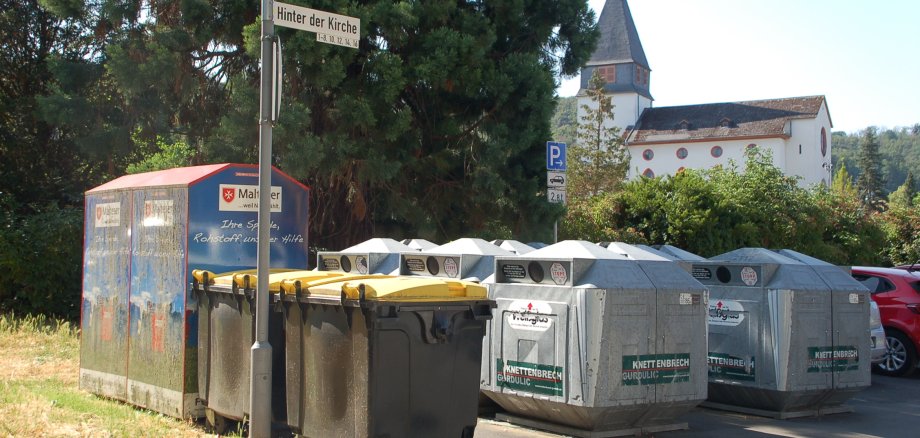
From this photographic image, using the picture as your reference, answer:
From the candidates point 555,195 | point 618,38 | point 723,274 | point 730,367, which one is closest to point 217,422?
point 730,367

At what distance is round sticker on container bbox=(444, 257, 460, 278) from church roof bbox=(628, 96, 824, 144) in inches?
3498

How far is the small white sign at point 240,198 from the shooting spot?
846cm

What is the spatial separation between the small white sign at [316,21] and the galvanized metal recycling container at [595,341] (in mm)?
2605

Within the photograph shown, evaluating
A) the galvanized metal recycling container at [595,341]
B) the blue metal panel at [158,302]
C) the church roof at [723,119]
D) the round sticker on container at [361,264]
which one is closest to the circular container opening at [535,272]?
the galvanized metal recycling container at [595,341]

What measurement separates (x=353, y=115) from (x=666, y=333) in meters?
6.64

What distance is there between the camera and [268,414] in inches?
286

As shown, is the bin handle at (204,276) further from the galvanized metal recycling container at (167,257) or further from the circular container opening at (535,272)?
the circular container opening at (535,272)

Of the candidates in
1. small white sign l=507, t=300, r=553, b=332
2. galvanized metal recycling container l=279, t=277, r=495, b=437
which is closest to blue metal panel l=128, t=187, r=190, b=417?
galvanized metal recycling container l=279, t=277, r=495, b=437

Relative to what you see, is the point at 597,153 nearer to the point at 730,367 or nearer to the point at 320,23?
the point at 730,367

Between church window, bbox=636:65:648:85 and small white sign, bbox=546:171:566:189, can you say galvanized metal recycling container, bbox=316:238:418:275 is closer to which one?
small white sign, bbox=546:171:566:189

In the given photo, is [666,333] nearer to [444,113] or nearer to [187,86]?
[444,113]

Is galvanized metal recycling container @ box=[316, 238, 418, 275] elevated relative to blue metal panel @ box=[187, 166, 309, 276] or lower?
lower

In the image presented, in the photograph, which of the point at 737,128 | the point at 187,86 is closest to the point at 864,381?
the point at 187,86

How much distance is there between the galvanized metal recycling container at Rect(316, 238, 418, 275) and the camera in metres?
10.5
